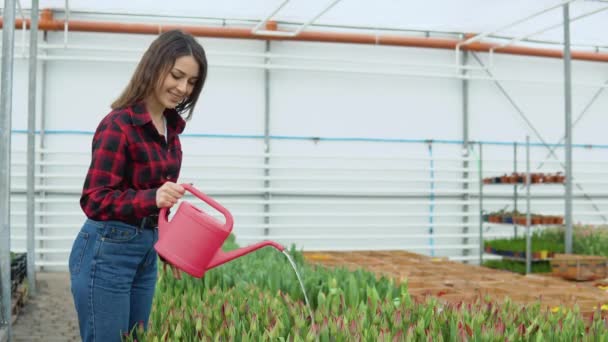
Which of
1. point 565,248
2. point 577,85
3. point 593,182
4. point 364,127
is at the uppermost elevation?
point 577,85

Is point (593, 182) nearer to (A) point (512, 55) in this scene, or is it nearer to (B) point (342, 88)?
(A) point (512, 55)

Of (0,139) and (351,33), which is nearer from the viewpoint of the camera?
(0,139)

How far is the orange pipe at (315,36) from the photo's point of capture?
26.9 ft

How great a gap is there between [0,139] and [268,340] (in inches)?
80.6

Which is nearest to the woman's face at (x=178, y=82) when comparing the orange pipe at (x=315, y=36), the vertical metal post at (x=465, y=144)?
the orange pipe at (x=315, y=36)

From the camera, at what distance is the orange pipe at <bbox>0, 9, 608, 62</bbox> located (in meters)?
8.21

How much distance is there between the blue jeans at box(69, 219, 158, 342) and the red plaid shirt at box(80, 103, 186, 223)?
4 cm

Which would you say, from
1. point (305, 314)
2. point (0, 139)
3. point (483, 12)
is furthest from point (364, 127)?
point (305, 314)

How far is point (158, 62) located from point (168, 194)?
350 millimetres

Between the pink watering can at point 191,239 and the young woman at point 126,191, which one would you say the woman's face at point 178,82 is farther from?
the pink watering can at point 191,239

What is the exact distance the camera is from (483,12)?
7719 mm

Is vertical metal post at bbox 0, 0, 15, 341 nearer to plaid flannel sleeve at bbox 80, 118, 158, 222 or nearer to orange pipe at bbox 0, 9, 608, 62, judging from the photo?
plaid flannel sleeve at bbox 80, 118, 158, 222

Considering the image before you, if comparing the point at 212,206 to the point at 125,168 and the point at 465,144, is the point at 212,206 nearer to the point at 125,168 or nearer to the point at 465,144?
the point at 125,168

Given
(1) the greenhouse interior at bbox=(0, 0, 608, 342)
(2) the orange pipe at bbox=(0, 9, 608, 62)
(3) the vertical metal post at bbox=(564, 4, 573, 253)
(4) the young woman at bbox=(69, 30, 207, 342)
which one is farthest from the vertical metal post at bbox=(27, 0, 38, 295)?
(3) the vertical metal post at bbox=(564, 4, 573, 253)
